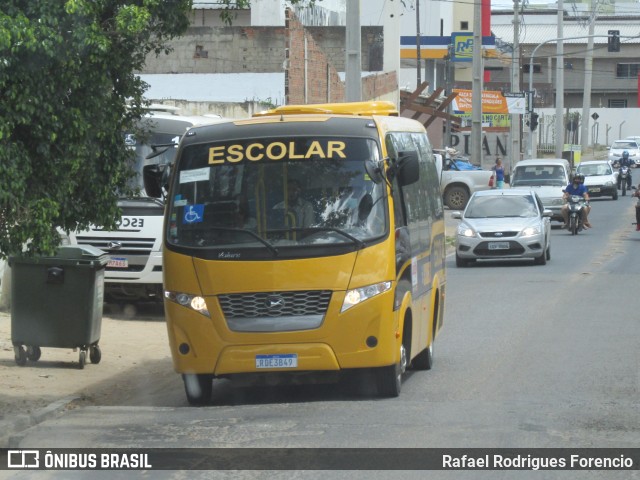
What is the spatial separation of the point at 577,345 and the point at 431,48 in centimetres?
6328

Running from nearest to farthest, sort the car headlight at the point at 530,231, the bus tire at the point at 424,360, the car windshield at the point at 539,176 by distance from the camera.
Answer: the bus tire at the point at 424,360
the car headlight at the point at 530,231
the car windshield at the point at 539,176

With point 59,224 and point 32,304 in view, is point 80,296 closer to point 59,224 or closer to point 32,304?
point 32,304

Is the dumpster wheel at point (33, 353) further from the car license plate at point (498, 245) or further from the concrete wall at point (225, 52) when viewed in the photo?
the concrete wall at point (225, 52)

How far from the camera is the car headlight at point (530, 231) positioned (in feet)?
84.6

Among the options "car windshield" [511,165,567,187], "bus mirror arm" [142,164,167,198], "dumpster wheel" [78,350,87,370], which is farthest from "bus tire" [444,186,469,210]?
"bus mirror arm" [142,164,167,198]

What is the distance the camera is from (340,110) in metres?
12.4

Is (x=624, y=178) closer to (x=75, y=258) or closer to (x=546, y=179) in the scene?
(x=546, y=179)

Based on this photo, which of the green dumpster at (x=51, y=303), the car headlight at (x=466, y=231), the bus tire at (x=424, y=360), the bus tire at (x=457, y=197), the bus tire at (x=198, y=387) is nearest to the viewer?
the bus tire at (x=198, y=387)

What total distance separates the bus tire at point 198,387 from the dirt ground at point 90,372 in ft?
3.54

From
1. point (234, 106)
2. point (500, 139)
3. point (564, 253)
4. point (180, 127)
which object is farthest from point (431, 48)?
point (180, 127)

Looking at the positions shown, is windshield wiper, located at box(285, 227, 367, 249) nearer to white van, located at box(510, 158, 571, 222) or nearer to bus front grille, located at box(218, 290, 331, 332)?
bus front grille, located at box(218, 290, 331, 332)

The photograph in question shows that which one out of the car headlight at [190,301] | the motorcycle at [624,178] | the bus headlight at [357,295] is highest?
the bus headlight at [357,295]

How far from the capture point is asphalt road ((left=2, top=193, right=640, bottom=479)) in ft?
27.3

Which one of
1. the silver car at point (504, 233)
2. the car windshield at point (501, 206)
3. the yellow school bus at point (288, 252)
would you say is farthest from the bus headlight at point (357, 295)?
the car windshield at point (501, 206)
